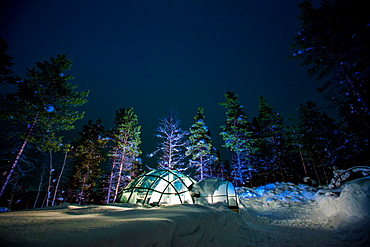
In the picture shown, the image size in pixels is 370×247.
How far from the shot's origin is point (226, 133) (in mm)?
21250

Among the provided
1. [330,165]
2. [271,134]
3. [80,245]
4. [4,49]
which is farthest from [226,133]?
[4,49]

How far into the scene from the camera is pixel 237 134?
837 inches

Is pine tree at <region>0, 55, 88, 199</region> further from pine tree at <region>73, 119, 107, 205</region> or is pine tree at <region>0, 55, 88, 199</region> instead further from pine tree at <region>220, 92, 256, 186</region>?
pine tree at <region>220, 92, 256, 186</region>

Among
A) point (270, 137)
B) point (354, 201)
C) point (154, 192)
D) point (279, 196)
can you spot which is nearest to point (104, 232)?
point (154, 192)

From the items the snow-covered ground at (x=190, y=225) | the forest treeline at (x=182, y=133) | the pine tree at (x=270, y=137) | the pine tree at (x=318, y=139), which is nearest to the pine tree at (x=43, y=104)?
the forest treeline at (x=182, y=133)

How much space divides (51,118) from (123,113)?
35.0 ft

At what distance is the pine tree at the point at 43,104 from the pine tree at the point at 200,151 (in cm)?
1298

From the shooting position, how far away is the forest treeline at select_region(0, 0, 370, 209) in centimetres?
977

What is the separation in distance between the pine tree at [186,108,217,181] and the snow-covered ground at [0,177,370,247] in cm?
747

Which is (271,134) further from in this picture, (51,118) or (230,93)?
(51,118)

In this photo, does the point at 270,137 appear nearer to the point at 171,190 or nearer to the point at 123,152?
the point at 171,190

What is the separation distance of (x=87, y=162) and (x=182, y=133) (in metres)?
13.0

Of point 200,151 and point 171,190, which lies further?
point 200,151

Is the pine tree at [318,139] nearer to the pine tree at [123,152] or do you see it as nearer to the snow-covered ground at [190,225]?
the snow-covered ground at [190,225]
